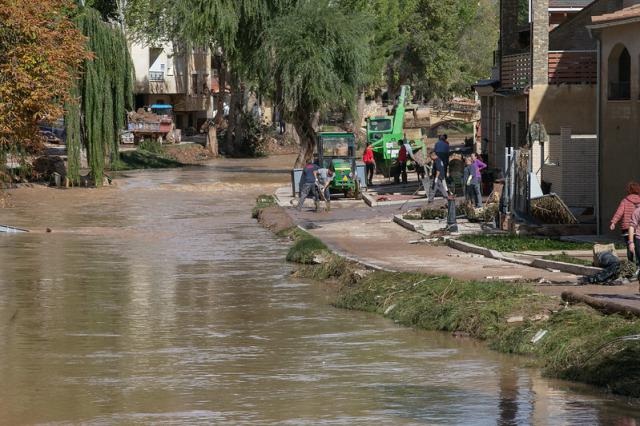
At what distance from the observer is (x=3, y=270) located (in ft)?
89.3

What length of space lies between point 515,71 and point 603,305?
23536 mm

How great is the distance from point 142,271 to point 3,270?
9.98 ft

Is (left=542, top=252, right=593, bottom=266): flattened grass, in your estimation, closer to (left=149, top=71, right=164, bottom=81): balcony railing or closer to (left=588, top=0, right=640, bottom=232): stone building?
(left=588, top=0, right=640, bottom=232): stone building

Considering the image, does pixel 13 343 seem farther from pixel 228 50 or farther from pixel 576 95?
pixel 228 50

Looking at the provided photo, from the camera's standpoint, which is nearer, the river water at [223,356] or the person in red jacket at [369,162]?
the river water at [223,356]

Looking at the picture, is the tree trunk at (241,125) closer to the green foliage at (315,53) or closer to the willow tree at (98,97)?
the green foliage at (315,53)

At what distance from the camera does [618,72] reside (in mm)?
28281

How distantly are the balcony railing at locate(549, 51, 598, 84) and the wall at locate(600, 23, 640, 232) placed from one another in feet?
28.4

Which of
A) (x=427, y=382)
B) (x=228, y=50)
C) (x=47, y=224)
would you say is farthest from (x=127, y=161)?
(x=427, y=382)

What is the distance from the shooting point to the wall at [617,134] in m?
27.1

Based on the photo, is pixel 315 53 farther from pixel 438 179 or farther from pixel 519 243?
pixel 519 243

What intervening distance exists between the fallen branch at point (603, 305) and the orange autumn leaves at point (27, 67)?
84.4 ft

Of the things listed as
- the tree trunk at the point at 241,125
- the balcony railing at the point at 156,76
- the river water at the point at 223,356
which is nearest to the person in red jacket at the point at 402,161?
the river water at the point at 223,356

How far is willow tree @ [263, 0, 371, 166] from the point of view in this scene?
52.5m
